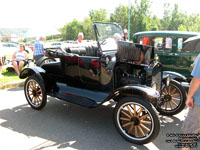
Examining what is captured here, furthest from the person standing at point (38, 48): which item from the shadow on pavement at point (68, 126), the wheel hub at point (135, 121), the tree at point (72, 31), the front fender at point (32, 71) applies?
the tree at point (72, 31)

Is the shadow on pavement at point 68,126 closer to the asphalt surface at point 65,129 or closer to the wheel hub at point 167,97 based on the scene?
the asphalt surface at point 65,129

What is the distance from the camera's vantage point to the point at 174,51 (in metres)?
5.88

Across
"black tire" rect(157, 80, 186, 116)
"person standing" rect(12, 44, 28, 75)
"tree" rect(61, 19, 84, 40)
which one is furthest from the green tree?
"tree" rect(61, 19, 84, 40)

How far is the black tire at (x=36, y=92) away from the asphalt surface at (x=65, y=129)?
6.3 inches

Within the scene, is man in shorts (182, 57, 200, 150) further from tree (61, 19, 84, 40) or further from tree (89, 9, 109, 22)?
tree (61, 19, 84, 40)

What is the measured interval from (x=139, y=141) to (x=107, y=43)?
6.62 ft

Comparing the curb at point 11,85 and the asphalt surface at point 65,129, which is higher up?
the curb at point 11,85

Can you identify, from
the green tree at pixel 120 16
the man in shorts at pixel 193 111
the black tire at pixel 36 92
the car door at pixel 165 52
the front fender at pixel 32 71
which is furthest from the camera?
the green tree at pixel 120 16

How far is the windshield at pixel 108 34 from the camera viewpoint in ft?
12.6

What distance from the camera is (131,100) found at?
286 centimetres

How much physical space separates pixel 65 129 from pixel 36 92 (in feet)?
4.23

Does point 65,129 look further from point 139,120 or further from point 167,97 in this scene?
point 167,97

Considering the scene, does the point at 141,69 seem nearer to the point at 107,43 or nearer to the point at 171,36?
the point at 107,43

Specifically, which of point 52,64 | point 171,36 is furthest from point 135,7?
point 52,64
